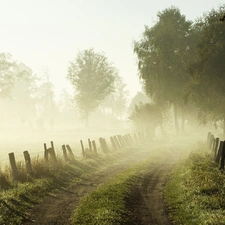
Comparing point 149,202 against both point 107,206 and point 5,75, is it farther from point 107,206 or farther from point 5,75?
point 5,75

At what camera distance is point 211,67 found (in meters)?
30.8

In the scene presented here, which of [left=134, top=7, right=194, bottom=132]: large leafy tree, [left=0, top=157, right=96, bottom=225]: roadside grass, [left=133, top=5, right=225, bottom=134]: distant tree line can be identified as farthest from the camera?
[left=134, top=7, right=194, bottom=132]: large leafy tree

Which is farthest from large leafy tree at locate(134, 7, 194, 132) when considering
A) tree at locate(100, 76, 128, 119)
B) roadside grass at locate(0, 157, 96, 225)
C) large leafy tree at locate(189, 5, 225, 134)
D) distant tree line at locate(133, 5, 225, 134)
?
tree at locate(100, 76, 128, 119)

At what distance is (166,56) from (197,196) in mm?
33697

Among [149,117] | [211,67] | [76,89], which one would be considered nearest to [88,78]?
[76,89]

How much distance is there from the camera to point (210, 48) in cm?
3045

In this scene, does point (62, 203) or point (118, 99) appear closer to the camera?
point (62, 203)

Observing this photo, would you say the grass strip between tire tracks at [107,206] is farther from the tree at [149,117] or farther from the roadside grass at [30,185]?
the tree at [149,117]

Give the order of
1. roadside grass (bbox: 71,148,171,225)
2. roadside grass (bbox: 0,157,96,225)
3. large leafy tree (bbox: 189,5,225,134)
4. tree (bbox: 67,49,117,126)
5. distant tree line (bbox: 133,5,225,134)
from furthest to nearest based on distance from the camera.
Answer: tree (bbox: 67,49,117,126)
distant tree line (bbox: 133,5,225,134)
large leafy tree (bbox: 189,5,225,134)
roadside grass (bbox: 0,157,96,225)
roadside grass (bbox: 71,148,171,225)

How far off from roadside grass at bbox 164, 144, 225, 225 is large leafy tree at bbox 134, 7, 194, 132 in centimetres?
2727

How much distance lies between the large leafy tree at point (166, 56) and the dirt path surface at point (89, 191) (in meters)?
27.5

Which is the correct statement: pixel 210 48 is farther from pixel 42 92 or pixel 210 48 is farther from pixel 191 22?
pixel 42 92

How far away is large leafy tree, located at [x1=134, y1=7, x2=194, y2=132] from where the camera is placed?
4304cm

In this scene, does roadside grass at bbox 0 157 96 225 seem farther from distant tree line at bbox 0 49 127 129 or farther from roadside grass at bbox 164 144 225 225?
distant tree line at bbox 0 49 127 129
